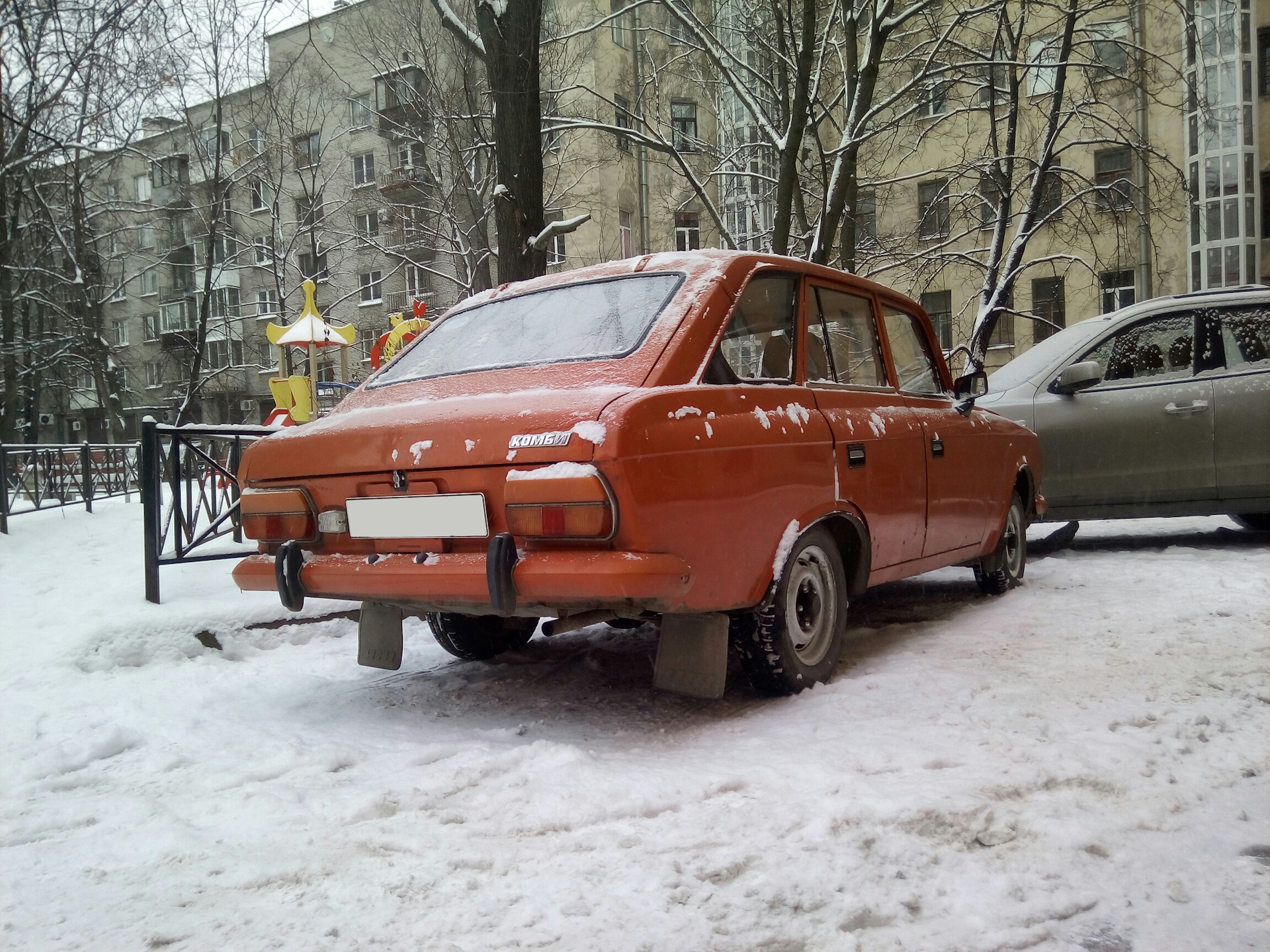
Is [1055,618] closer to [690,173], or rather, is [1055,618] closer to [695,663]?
[695,663]

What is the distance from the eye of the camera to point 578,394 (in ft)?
10.4

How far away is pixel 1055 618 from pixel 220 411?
130ft

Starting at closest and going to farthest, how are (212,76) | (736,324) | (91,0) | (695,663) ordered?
(695,663) < (736,324) < (91,0) < (212,76)

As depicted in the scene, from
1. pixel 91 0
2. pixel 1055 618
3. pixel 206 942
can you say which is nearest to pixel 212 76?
pixel 91 0

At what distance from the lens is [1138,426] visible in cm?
707

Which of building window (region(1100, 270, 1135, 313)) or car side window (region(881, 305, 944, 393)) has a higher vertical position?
building window (region(1100, 270, 1135, 313))

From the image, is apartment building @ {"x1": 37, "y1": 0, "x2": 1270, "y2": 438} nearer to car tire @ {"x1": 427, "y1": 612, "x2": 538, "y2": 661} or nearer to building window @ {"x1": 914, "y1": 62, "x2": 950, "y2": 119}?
building window @ {"x1": 914, "y1": 62, "x2": 950, "y2": 119}

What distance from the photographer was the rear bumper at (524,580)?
296 centimetres

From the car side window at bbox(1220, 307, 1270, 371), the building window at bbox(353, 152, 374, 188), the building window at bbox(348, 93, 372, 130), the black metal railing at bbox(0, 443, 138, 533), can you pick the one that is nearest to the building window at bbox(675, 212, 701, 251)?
the building window at bbox(348, 93, 372, 130)

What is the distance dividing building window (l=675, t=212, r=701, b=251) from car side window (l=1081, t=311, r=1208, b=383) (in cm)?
2197

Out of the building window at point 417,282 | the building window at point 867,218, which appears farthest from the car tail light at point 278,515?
the building window at point 417,282

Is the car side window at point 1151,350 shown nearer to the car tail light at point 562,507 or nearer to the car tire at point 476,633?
the car tire at point 476,633

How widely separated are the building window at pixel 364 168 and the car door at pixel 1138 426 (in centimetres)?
3118

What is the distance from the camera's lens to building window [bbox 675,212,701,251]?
29.2 metres
